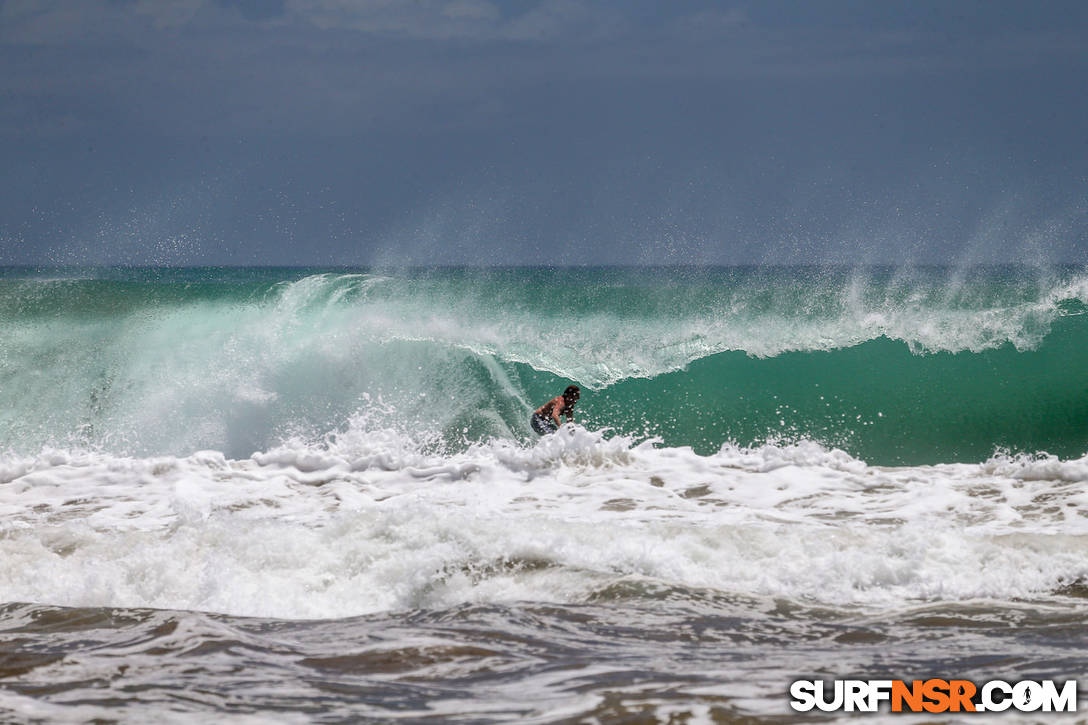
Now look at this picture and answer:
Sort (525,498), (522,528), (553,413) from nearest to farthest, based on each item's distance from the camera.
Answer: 1. (522,528)
2. (525,498)
3. (553,413)

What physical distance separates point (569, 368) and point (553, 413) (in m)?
3.97

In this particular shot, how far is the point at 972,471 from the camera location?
10.2m

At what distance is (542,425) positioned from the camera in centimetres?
1169

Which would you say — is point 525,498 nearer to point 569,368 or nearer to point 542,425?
point 542,425

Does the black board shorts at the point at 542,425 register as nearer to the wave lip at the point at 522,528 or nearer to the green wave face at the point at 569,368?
the wave lip at the point at 522,528

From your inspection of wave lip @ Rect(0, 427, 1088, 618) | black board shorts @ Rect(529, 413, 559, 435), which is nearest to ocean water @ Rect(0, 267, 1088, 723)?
wave lip @ Rect(0, 427, 1088, 618)

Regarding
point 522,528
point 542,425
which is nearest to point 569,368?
point 542,425

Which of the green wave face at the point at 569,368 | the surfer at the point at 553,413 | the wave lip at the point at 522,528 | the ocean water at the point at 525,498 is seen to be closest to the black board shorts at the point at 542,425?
the surfer at the point at 553,413

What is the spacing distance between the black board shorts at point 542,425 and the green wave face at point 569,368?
6.95 ft

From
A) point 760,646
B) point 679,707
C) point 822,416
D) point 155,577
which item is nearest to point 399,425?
point 822,416

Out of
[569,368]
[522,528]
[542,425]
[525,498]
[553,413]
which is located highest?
[569,368]

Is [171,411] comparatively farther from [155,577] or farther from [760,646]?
[760,646]

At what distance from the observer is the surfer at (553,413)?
11.7m

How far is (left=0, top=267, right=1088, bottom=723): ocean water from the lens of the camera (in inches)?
201
